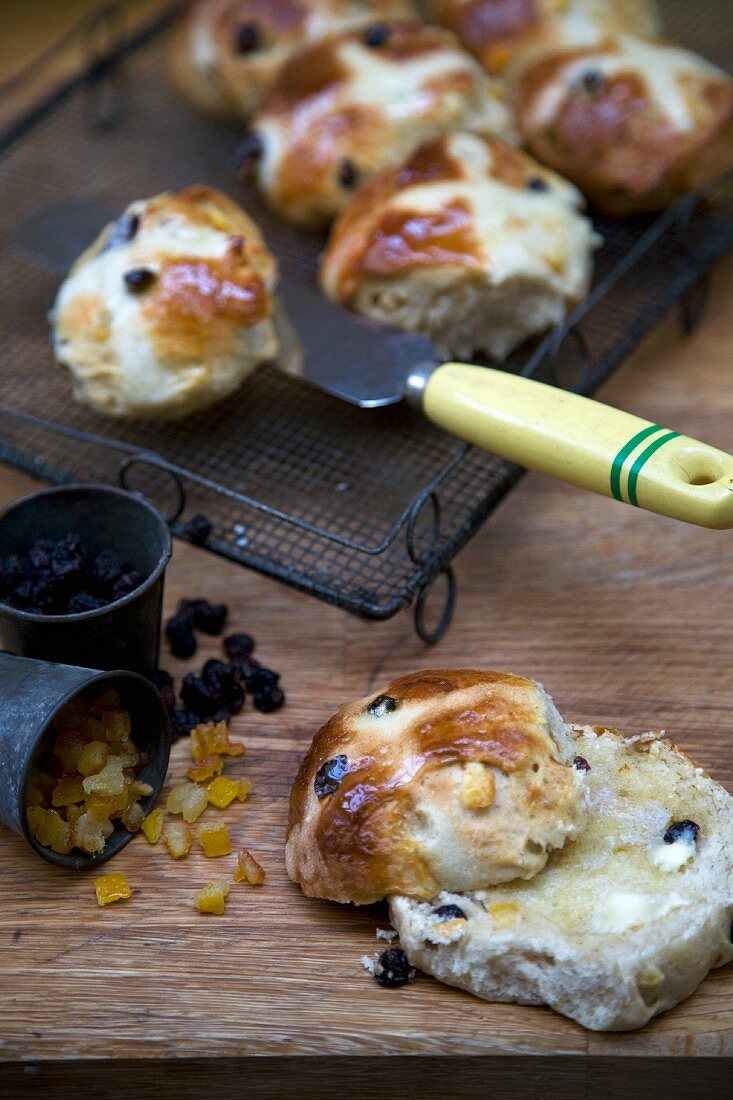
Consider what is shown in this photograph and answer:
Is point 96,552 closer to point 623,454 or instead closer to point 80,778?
point 80,778

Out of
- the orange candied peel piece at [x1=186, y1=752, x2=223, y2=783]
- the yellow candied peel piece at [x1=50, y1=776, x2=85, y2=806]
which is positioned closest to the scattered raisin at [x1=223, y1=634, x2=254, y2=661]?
the orange candied peel piece at [x1=186, y1=752, x2=223, y2=783]

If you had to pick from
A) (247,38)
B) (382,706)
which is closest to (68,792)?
(382,706)

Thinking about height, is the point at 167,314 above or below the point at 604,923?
above

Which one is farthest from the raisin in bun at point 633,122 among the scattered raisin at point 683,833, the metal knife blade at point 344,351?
the scattered raisin at point 683,833

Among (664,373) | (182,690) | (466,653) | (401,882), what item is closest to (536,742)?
(401,882)

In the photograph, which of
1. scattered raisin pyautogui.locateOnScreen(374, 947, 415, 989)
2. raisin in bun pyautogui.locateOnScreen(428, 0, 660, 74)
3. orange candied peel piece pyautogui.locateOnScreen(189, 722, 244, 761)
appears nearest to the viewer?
scattered raisin pyautogui.locateOnScreen(374, 947, 415, 989)

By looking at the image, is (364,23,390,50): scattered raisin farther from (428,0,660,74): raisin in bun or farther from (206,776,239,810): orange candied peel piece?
(206,776,239,810): orange candied peel piece

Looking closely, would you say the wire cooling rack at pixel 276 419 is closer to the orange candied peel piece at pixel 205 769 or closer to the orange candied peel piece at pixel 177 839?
the orange candied peel piece at pixel 205 769

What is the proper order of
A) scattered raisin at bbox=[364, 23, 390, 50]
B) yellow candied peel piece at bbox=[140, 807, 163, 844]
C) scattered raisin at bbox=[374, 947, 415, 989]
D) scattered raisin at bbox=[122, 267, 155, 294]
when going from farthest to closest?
1. scattered raisin at bbox=[364, 23, 390, 50]
2. scattered raisin at bbox=[122, 267, 155, 294]
3. yellow candied peel piece at bbox=[140, 807, 163, 844]
4. scattered raisin at bbox=[374, 947, 415, 989]
